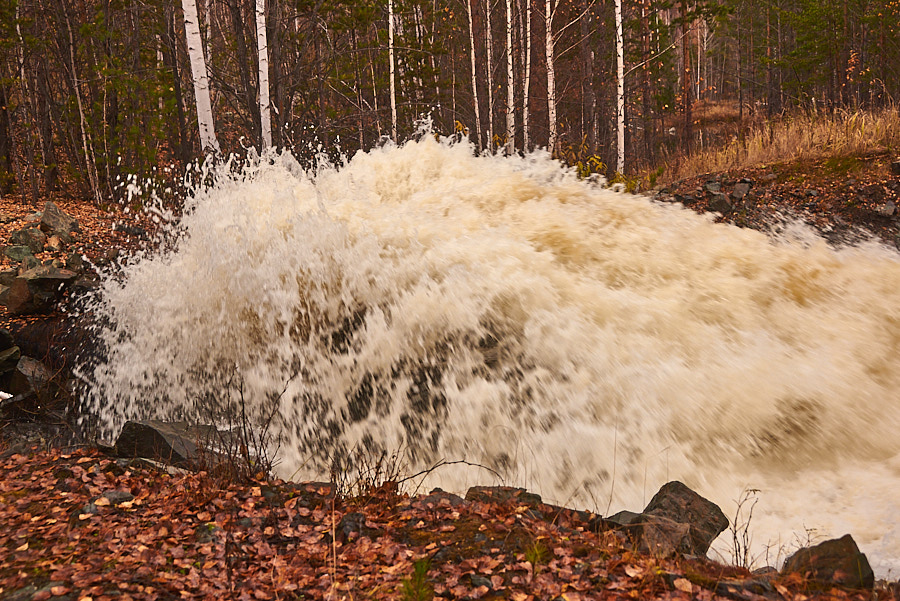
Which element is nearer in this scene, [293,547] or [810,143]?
[293,547]

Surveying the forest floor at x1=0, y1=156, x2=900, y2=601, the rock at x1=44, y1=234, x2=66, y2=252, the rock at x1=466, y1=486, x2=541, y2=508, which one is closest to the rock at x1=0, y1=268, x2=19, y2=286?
the rock at x1=44, y1=234, x2=66, y2=252

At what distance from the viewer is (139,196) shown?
12.4 m

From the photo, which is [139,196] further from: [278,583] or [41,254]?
[278,583]

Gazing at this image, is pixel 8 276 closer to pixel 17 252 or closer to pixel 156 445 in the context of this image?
pixel 17 252

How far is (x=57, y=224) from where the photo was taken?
9508 millimetres

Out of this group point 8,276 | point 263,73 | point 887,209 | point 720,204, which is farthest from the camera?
point 720,204

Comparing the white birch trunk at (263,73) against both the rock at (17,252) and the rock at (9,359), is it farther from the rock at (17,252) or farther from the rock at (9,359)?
the rock at (9,359)

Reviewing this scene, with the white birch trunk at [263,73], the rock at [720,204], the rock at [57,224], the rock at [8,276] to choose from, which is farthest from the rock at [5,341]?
the rock at [720,204]

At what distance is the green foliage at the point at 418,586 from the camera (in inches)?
105

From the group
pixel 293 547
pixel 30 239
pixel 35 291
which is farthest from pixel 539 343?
pixel 30 239

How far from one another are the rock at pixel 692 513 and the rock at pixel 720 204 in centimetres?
751

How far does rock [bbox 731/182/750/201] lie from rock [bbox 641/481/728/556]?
783 centimetres

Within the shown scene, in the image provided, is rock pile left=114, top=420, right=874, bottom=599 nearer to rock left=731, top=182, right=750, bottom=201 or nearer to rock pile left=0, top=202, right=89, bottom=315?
rock pile left=0, top=202, right=89, bottom=315

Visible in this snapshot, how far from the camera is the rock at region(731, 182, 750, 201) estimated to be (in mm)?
10172
